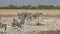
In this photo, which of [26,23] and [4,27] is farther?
[26,23]

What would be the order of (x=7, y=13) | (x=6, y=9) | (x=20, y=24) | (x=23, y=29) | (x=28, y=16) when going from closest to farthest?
1. (x=23, y=29)
2. (x=20, y=24)
3. (x=28, y=16)
4. (x=7, y=13)
5. (x=6, y=9)

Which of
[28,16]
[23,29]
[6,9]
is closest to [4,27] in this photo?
[23,29]

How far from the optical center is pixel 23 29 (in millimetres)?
22312

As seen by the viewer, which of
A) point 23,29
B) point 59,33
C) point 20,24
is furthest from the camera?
point 20,24

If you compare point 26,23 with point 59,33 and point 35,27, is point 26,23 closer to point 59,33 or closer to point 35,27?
point 35,27

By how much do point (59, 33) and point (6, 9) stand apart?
16.9 metres

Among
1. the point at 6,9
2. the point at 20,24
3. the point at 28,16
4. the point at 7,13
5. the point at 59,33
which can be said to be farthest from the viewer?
the point at 6,9

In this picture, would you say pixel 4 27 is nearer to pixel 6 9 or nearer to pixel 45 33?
pixel 45 33

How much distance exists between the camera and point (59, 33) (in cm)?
2084

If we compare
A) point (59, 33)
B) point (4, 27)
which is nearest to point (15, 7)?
point (4, 27)

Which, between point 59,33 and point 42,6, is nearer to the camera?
point 59,33

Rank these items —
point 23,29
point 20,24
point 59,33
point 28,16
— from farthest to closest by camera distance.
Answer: point 28,16 → point 20,24 → point 23,29 → point 59,33

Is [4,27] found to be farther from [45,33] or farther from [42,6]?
[42,6]

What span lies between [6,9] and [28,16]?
967 cm
